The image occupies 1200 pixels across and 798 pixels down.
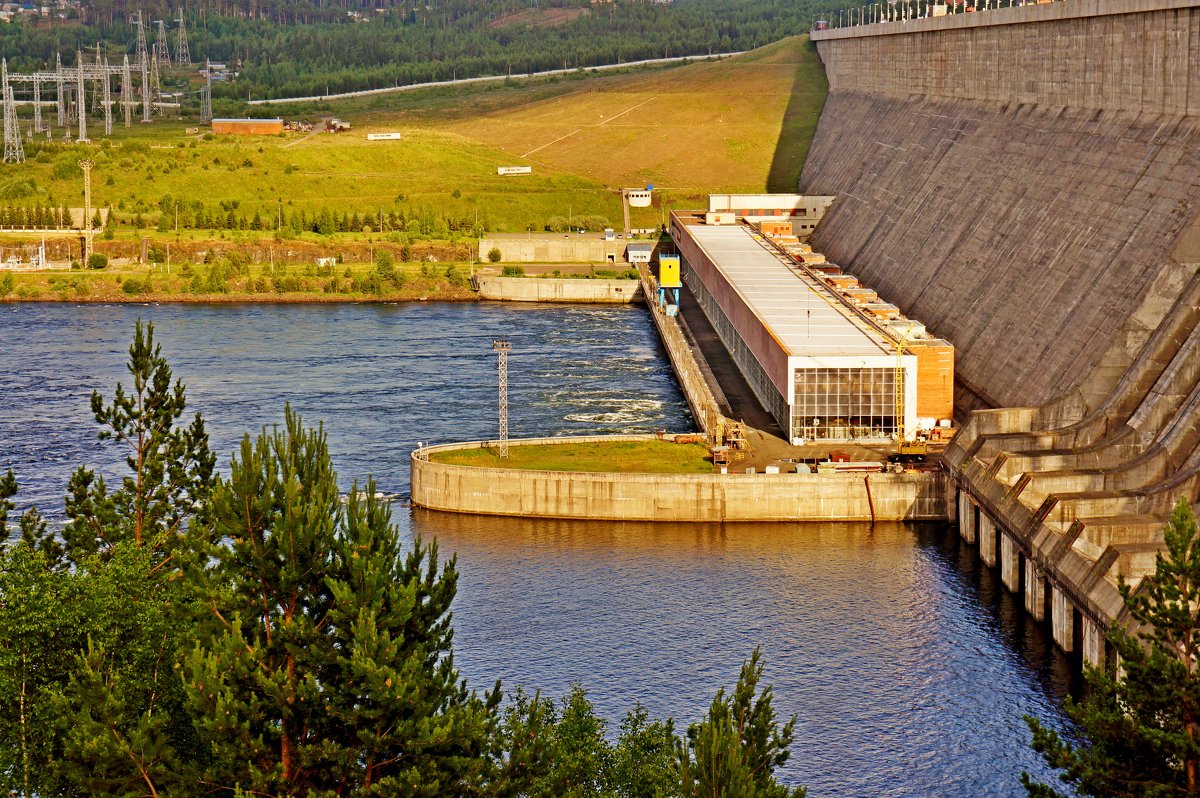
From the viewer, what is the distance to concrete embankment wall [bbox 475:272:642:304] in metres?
123

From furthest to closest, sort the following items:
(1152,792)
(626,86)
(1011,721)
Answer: (626,86), (1011,721), (1152,792)

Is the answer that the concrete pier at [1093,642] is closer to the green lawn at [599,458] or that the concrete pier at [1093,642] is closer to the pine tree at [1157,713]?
the pine tree at [1157,713]

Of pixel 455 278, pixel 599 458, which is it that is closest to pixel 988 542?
pixel 599 458

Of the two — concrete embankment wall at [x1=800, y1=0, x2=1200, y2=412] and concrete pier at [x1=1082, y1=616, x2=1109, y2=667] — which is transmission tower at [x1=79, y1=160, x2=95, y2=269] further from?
concrete pier at [x1=1082, y1=616, x2=1109, y2=667]

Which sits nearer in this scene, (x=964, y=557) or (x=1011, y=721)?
(x=1011, y=721)

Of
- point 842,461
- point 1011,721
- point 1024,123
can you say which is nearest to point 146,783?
point 1011,721

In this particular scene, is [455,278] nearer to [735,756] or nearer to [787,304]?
[787,304]

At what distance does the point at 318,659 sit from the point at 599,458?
121 ft

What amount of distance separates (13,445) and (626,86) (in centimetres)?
13380

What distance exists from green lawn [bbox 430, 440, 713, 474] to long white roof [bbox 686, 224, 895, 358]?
5.92 meters

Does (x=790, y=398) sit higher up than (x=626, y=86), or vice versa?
(x=626, y=86)

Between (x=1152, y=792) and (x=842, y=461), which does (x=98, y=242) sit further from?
(x=1152, y=792)

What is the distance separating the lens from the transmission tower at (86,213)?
134250 mm

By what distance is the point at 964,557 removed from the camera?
5741 centimetres
